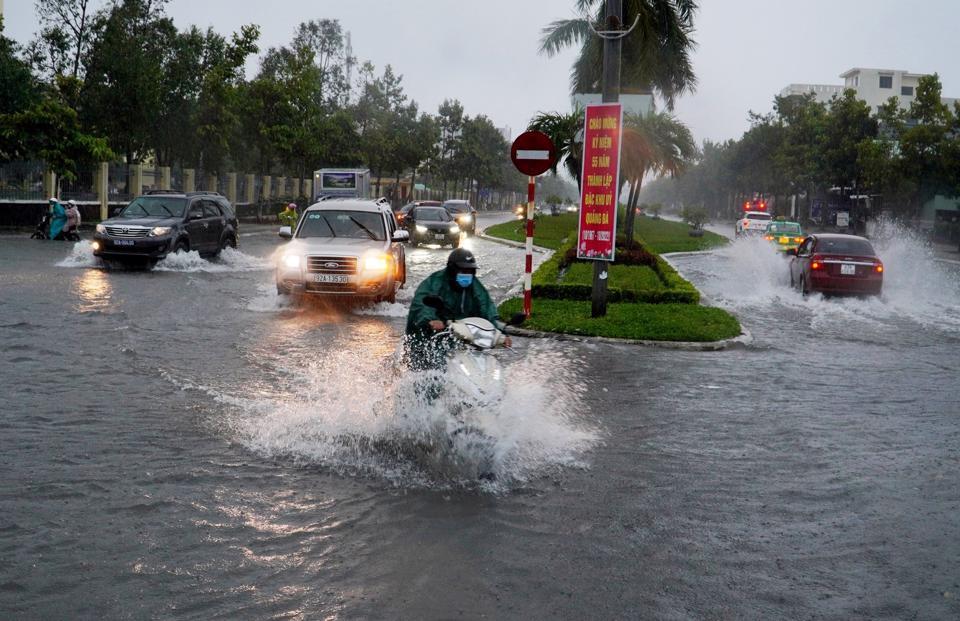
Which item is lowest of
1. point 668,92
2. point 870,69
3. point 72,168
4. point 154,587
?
point 154,587

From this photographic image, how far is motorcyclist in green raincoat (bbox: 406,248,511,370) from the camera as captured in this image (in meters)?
6.71

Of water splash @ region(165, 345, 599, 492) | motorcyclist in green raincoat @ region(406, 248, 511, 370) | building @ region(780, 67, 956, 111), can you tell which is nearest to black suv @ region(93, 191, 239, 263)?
water splash @ region(165, 345, 599, 492)

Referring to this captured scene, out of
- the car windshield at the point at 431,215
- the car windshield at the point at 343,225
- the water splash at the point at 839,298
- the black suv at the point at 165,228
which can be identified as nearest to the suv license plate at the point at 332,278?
the car windshield at the point at 343,225

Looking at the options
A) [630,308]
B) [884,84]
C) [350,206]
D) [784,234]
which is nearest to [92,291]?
[350,206]

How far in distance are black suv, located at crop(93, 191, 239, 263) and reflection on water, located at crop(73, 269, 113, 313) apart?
835 mm

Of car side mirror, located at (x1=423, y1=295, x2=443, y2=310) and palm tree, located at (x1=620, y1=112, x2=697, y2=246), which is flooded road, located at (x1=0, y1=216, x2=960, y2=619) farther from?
palm tree, located at (x1=620, y1=112, x2=697, y2=246)

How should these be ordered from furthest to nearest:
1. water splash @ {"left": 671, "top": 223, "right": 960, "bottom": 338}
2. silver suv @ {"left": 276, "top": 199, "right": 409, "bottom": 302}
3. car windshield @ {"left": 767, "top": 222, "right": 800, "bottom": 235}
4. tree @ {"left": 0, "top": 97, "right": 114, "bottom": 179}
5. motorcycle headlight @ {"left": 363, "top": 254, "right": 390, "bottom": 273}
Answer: car windshield @ {"left": 767, "top": 222, "right": 800, "bottom": 235} → tree @ {"left": 0, "top": 97, "right": 114, "bottom": 179} → water splash @ {"left": 671, "top": 223, "right": 960, "bottom": 338} → motorcycle headlight @ {"left": 363, "top": 254, "right": 390, "bottom": 273} → silver suv @ {"left": 276, "top": 199, "right": 409, "bottom": 302}

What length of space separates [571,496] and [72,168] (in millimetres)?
33481

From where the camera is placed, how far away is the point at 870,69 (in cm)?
12056

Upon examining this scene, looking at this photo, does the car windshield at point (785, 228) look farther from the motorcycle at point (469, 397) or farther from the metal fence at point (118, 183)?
the motorcycle at point (469, 397)

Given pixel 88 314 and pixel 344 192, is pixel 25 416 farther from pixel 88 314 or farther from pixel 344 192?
pixel 344 192

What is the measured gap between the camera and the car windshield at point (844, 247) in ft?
63.0

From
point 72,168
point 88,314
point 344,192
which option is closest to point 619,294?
point 88,314

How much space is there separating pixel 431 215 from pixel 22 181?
1527 cm
